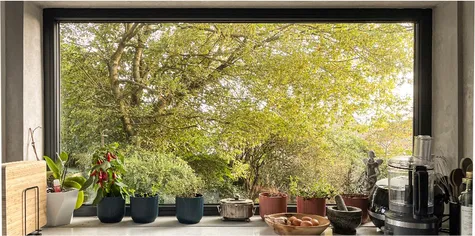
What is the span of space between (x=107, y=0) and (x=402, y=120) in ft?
4.59

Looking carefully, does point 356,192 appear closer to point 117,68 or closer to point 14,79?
point 117,68

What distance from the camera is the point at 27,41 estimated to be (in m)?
1.93

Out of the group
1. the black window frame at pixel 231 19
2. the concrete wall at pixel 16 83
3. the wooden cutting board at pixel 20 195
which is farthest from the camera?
the black window frame at pixel 231 19

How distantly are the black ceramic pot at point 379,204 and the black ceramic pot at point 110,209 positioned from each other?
1033mm

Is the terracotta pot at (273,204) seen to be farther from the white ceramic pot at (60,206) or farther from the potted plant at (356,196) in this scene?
the white ceramic pot at (60,206)

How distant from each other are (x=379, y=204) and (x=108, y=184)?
1.11 m

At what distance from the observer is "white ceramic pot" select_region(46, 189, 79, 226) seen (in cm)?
188

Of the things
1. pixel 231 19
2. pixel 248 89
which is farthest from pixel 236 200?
pixel 231 19

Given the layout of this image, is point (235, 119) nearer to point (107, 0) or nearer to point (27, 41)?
point (107, 0)

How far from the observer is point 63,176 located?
1.96 m

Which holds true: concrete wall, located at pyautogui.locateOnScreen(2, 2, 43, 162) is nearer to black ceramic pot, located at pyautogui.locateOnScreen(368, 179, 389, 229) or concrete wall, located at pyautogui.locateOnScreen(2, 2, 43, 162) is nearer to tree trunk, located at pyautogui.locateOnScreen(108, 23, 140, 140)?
tree trunk, located at pyautogui.locateOnScreen(108, 23, 140, 140)

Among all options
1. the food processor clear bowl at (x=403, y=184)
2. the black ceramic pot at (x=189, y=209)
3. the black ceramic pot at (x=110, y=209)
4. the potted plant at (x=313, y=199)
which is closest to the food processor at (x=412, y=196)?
the food processor clear bowl at (x=403, y=184)

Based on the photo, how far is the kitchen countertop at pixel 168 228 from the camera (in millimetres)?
1831

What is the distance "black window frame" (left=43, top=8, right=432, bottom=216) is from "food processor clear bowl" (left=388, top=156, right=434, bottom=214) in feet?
1.20
